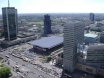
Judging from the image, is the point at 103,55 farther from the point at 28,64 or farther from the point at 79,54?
the point at 28,64

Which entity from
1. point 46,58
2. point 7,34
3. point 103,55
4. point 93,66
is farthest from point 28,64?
point 7,34

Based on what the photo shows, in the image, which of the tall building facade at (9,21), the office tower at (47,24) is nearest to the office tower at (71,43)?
the tall building facade at (9,21)

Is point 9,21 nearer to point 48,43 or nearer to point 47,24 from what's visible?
point 48,43

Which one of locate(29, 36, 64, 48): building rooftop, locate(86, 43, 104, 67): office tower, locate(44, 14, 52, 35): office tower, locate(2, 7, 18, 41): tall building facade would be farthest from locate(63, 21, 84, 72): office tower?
locate(44, 14, 52, 35): office tower

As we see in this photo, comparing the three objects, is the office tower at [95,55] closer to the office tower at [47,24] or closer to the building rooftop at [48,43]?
the building rooftop at [48,43]

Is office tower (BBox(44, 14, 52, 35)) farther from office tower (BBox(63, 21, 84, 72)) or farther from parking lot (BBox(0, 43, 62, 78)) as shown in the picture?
office tower (BBox(63, 21, 84, 72))
